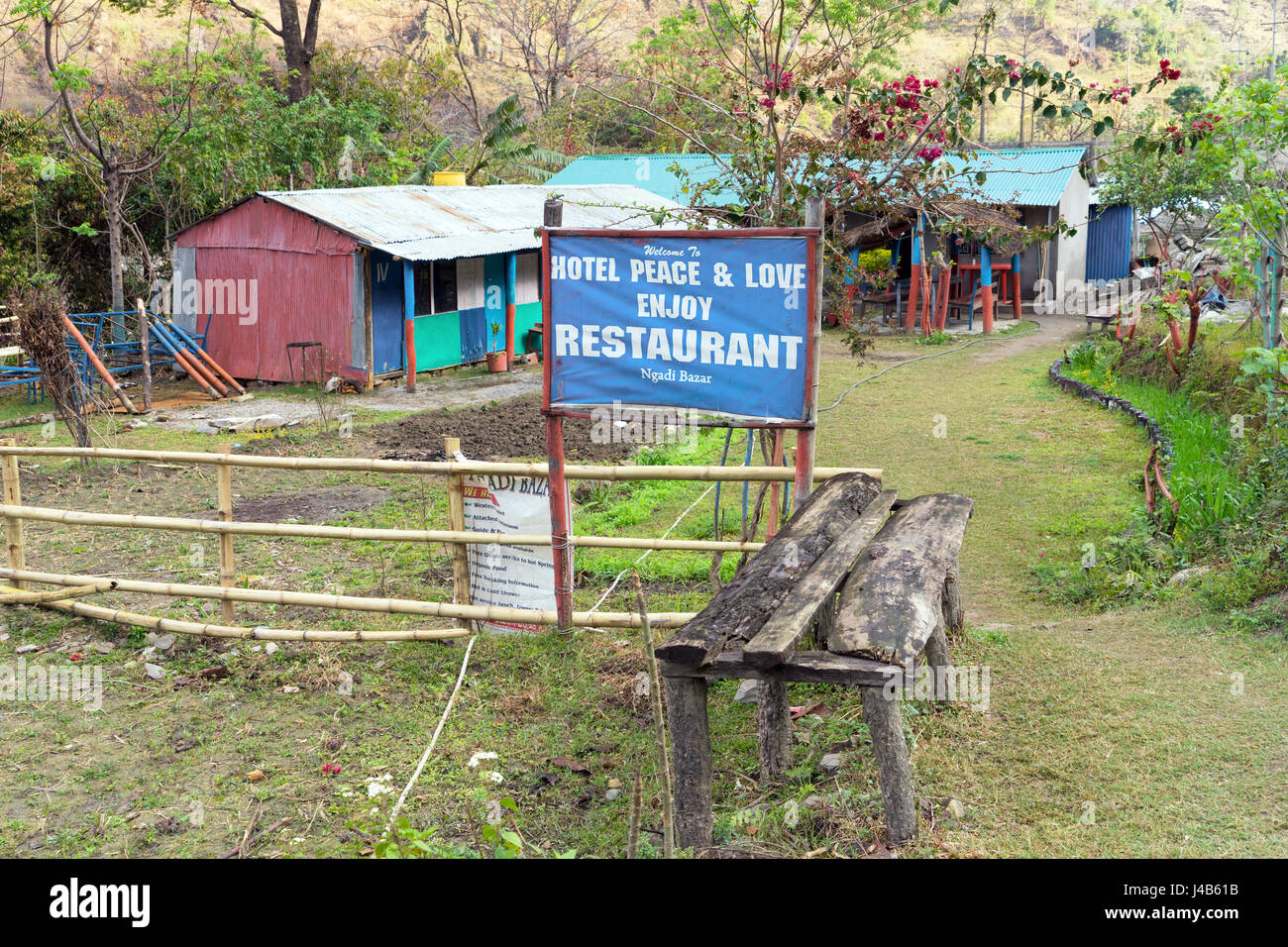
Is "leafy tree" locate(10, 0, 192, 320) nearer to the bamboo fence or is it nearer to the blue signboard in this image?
the bamboo fence

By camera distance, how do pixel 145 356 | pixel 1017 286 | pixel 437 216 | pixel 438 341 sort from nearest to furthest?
pixel 145 356 → pixel 438 341 → pixel 437 216 → pixel 1017 286

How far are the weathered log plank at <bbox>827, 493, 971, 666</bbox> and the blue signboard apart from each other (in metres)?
0.81

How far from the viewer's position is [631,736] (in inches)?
207

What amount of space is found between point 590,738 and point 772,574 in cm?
124

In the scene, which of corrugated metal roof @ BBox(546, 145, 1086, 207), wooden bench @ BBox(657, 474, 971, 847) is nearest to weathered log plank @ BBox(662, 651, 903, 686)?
wooden bench @ BBox(657, 474, 971, 847)

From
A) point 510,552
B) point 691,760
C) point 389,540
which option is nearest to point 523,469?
point 510,552

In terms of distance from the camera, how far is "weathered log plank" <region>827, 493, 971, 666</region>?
4.08 m

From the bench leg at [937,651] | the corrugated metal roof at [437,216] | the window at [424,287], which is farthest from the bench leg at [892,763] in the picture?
the window at [424,287]

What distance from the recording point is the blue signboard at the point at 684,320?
17.9 feet

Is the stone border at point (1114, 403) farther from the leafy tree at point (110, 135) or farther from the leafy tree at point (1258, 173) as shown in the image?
the leafy tree at point (110, 135)

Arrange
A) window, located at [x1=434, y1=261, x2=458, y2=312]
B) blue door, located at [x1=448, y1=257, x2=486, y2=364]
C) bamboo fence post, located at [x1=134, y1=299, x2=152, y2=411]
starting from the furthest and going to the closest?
blue door, located at [x1=448, y1=257, x2=486, y2=364] < window, located at [x1=434, y1=261, x2=458, y2=312] < bamboo fence post, located at [x1=134, y1=299, x2=152, y2=411]

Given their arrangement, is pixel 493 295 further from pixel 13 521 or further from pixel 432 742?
pixel 432 742

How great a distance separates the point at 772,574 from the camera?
4785 mm

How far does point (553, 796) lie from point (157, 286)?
60.4 feet
